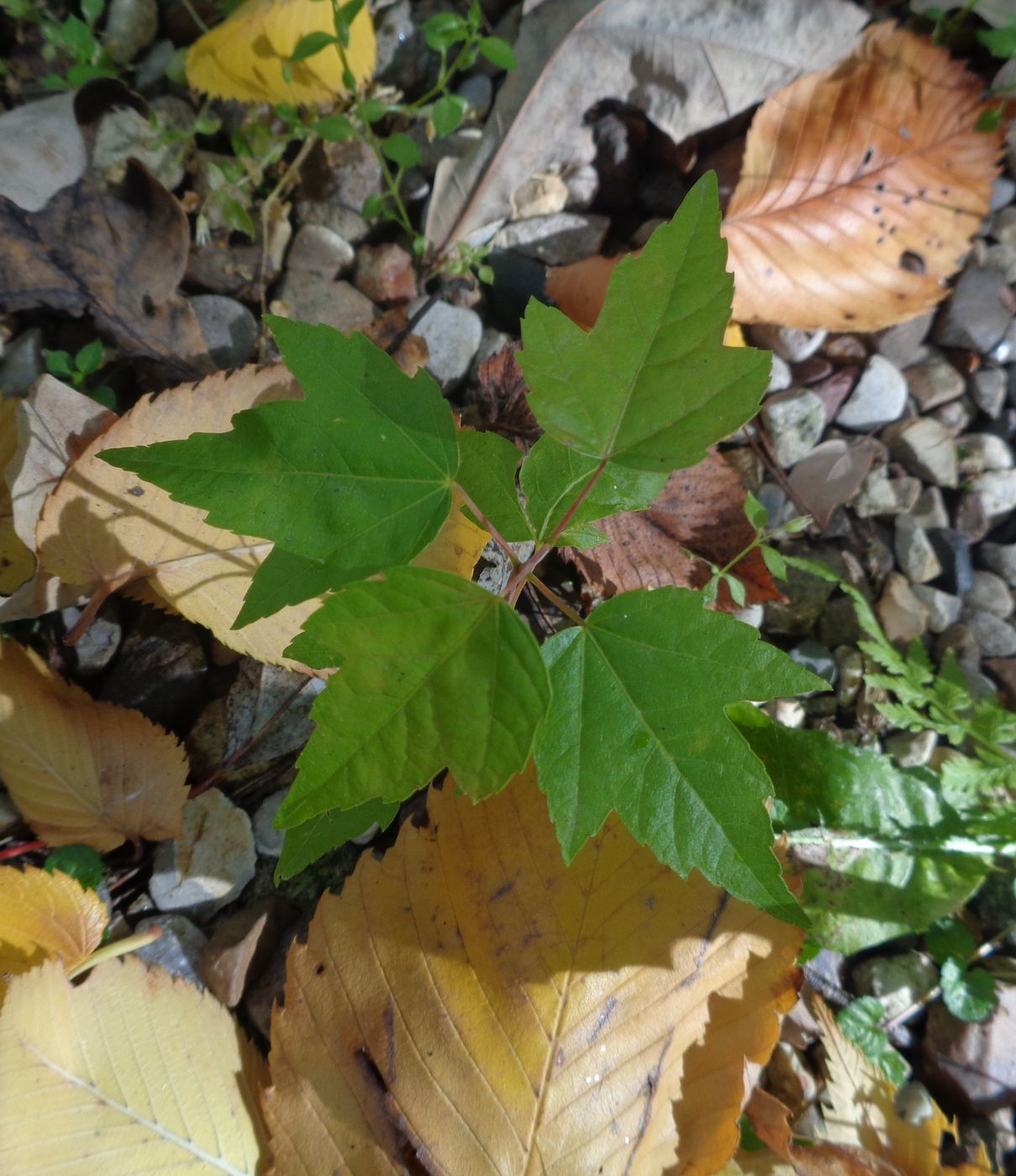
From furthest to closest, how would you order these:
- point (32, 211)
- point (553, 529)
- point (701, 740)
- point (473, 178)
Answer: point (473, 178) < point (32, 211) < point (553, 529) < point (701, 740)

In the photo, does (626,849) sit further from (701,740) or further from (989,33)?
(989,33)

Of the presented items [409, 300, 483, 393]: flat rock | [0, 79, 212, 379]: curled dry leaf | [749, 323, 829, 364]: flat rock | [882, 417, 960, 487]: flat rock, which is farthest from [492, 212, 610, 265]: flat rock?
[882, 417, 960, 487]: flat rock

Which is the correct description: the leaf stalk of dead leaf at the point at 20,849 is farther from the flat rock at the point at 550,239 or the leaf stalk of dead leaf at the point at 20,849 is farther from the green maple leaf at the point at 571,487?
the flat rock at the point at 550,239

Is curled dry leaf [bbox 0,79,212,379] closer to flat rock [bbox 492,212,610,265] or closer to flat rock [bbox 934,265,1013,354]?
flat rock [bbox 492,212,610,265]

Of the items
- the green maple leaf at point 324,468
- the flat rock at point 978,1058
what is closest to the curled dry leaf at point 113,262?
the green maple leaf at point 324,468

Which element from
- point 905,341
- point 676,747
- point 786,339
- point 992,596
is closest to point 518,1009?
point 676,747

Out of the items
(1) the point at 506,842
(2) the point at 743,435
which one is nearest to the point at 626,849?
(1) the point at 506,842

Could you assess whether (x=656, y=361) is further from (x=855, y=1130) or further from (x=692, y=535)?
(x=855, y=1130)
